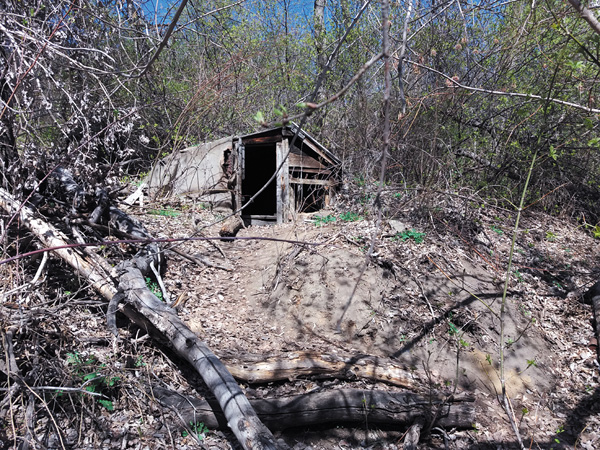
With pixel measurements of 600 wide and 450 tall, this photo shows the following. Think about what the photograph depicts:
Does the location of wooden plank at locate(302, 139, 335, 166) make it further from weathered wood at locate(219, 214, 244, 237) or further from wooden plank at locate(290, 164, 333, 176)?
weathered wood at locate(219, 214, 244, 237)

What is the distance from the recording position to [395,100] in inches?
291

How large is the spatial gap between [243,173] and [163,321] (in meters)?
6.08

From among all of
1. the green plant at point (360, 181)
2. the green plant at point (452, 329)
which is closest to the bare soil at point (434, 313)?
the green plant at point (452, 329)


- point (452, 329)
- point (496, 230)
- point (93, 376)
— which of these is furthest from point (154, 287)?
point (496, 230)

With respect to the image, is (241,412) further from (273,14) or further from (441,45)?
(273,14)

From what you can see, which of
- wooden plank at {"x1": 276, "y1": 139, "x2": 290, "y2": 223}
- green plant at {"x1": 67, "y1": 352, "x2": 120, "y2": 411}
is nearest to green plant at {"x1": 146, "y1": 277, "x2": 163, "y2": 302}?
green plant at {"x1": 67, "y1": 352, "x2": 120, "y2": 411}

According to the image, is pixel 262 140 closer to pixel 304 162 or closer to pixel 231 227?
pixel 304 162

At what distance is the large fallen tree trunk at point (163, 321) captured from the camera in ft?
8.54

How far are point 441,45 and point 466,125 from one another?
6.56ft

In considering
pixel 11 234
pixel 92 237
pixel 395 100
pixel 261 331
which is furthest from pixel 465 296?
pixel 11 234

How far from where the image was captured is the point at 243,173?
9.14 m

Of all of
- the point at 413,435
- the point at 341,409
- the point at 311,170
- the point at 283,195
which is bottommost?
the point at 413,435

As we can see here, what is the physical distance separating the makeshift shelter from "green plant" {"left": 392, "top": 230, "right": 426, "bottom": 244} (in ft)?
9.58

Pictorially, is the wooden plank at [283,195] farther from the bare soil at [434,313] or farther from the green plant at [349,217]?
the bare soil at [434,313]
